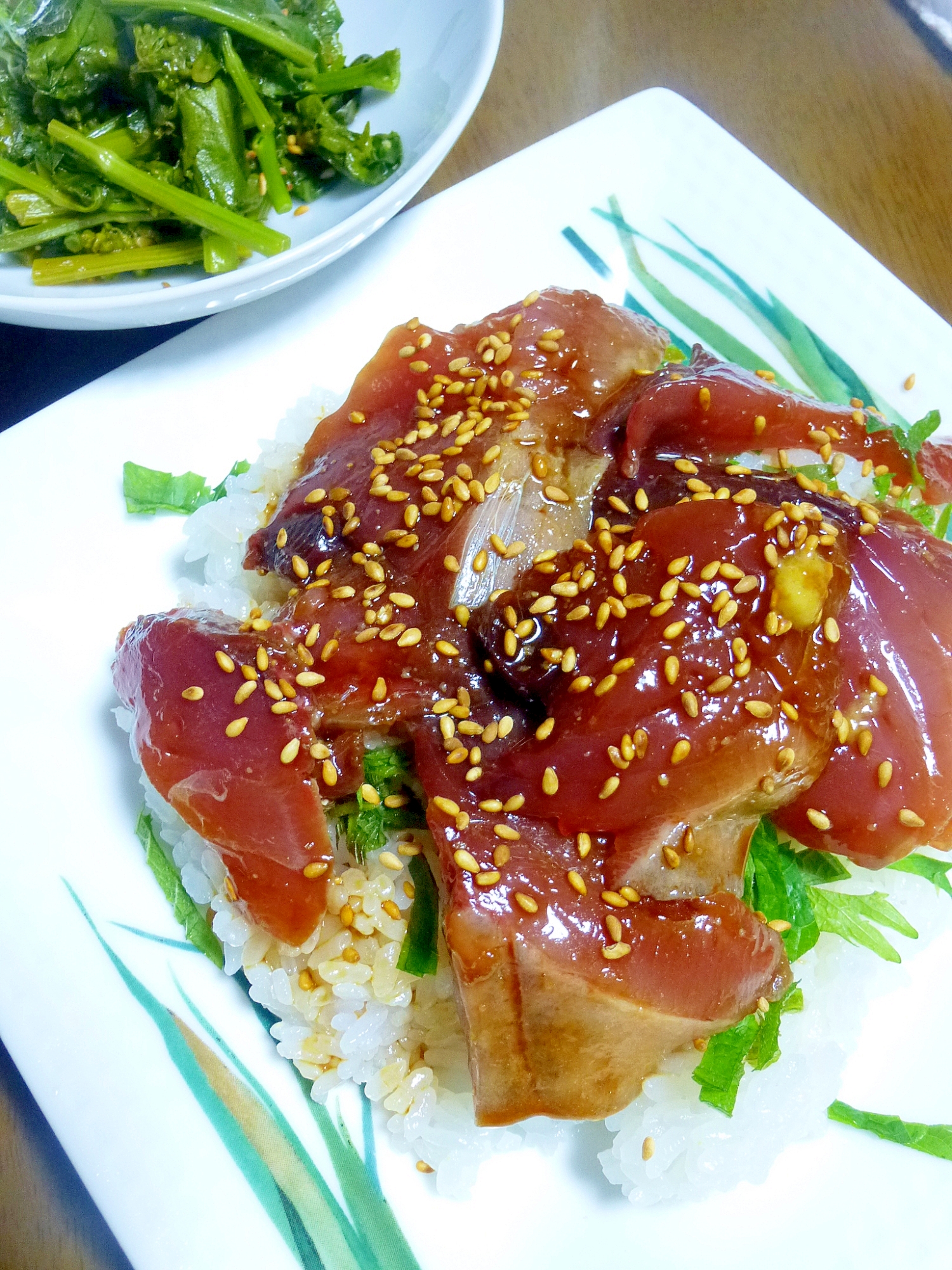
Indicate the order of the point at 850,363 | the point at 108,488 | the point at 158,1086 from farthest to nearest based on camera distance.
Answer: the point at 850,363 < the point at 108,488 < the point at 158,1086

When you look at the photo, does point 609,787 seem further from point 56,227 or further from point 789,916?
point 56,227

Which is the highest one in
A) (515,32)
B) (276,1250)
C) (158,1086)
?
(515,32)

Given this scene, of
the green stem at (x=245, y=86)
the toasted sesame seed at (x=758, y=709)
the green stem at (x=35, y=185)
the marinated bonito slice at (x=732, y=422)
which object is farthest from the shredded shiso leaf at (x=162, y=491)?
the toasted sesame seed at (x=758, y=709)

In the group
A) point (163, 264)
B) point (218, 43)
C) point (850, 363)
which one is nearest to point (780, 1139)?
point (850, 363)

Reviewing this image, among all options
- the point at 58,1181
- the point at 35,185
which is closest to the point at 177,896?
the point at 58,1181

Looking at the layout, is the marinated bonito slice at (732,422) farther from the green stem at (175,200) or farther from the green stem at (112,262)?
the green stem at (112,262)

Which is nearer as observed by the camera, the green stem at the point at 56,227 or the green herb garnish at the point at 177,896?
the green herb garnish at the point at 177,896

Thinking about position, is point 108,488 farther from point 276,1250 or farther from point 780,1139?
point 780,1139
